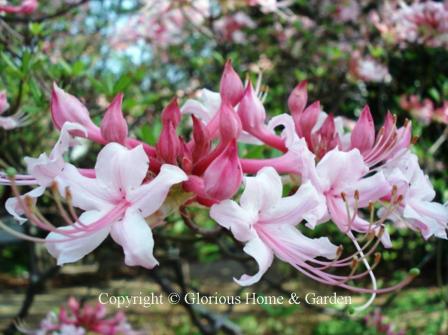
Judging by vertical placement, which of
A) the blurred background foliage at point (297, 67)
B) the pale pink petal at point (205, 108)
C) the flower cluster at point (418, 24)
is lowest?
the blurred background foliage at point (297, 67)

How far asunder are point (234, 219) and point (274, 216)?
0.19 ft

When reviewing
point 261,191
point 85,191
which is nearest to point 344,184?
point 261,191

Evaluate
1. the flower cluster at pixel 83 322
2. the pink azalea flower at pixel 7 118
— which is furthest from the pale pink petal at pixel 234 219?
the flower cluster at pixel 83 322

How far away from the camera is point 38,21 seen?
1993 mm

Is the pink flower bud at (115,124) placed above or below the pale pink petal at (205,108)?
above

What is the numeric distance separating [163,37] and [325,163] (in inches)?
140

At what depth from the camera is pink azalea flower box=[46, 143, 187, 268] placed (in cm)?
68

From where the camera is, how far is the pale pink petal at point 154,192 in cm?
70

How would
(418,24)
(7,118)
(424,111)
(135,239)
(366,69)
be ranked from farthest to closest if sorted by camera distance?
(366,69)
(424,111)
(418,24)
(7,118)
(135,239)

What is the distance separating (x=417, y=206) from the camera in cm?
86

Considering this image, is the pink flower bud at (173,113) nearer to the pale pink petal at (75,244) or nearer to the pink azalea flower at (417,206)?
the pale pink petal at (75,244)

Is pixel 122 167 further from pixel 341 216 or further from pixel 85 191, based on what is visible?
pixel 341 216

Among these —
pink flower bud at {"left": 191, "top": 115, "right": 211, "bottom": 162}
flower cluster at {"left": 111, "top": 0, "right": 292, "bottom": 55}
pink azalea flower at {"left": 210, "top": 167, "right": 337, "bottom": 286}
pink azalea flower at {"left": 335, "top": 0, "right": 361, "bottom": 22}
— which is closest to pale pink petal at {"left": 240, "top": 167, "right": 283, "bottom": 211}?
pink azalea flower at {"left": 210, "top": 167, "right": 337, "bottom": 286}

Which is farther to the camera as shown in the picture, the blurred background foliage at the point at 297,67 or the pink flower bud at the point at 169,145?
the blurred background foliage at the point at 297,67
